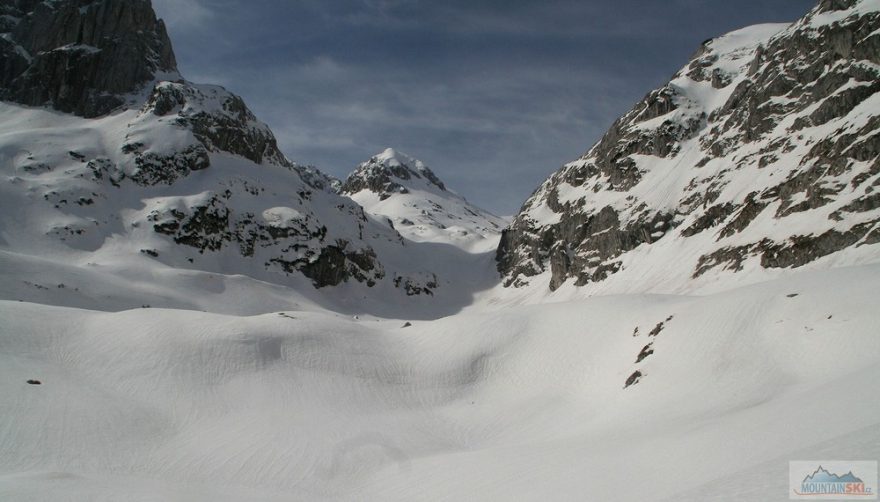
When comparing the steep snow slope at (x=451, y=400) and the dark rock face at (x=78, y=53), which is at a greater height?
the dark rock face at (x=78, y=53)

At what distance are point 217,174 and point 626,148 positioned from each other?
272ft

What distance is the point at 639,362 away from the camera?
1079 inches

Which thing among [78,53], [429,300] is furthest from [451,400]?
[78,53]


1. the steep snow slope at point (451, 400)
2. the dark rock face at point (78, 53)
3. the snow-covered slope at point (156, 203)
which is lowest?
the steep snow slope at point (451, 400)

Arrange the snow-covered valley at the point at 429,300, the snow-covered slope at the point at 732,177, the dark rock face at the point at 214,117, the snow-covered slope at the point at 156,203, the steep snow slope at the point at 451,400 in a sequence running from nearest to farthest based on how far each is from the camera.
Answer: the steep snow slope at the point at 451,400, the snow-covered valley at the point at 429,300, the snow-covered slope at the point at 732,177, the snow-covered slope at the point at 156,203, the dark rock face at the point at 214,117

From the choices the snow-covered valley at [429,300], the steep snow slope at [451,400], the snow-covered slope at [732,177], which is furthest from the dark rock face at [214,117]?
the steep snow slope at [451,400]

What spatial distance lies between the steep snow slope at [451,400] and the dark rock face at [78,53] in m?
111

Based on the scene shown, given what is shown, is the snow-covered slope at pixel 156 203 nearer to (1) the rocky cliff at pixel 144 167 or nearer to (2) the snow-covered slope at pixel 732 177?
(1) the rocky cliff at pixel 144 167

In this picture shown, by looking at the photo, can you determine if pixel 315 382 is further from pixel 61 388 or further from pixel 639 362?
pixel 639 362

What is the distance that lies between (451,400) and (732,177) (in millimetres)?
63817

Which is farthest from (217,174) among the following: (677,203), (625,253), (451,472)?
(451,472)

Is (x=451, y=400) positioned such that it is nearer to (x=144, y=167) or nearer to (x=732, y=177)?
(x=732, y=177)

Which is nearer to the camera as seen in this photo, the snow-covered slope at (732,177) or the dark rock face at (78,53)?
the snow-covered slope at (732,177)

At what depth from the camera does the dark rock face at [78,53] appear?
11938 centimetres
